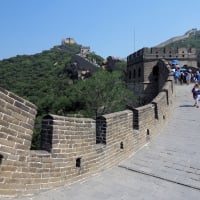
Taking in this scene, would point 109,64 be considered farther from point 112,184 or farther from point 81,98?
point 112,184

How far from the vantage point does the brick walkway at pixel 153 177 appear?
693 centimetres

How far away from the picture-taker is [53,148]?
6812 millimetres

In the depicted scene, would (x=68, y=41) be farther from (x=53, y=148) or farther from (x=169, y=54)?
(x=53, y=148)

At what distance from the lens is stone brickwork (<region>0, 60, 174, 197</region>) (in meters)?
5.89

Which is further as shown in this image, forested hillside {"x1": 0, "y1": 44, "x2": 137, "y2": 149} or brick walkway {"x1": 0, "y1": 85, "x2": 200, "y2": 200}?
forested hillside {"x1": 0, "y1": 44, "x2": 137, "y2": 149}

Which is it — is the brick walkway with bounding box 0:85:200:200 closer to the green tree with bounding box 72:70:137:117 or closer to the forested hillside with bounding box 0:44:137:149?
the forested hillside with bounding box 0:44:137:149

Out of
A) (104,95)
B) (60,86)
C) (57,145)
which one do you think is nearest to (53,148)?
(57,145)

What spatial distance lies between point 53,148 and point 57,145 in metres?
0.10

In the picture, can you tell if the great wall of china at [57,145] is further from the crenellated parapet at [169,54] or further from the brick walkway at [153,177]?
the crenellated parapet at [169,54]

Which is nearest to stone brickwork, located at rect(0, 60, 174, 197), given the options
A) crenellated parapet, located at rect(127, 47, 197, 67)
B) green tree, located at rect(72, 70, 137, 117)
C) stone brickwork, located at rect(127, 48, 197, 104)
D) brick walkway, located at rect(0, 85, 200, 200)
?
brick walkway, located at rect(0, 85, 200, 200)

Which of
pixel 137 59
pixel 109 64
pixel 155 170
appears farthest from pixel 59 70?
pixel 155 170

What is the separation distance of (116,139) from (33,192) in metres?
3.08

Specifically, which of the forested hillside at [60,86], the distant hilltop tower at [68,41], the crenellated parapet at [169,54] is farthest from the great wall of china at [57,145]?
the distant hilltop tower at [68,41]

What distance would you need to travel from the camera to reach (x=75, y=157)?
24.2 feet
